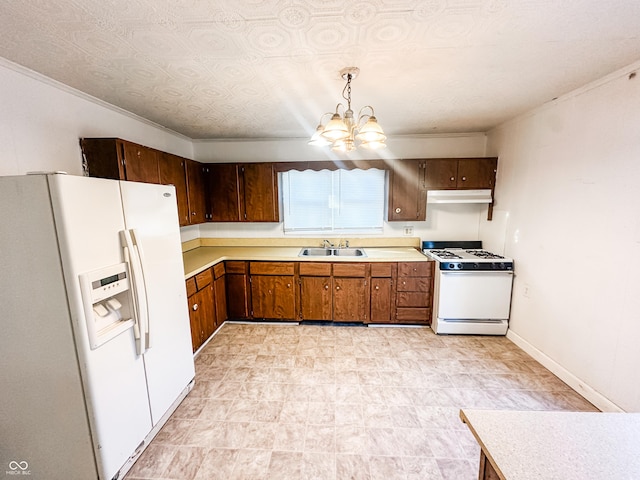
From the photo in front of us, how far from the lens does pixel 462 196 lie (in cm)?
329

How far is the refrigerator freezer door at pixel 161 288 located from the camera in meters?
1.69

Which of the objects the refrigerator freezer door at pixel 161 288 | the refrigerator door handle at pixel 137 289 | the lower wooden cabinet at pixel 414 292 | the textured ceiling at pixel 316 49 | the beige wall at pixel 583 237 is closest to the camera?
the textured ceiling at pixel 316 49

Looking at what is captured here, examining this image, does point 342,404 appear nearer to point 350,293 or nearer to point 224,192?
point 350,293

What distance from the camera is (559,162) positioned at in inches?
92.0

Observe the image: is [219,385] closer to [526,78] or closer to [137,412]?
[137,412]

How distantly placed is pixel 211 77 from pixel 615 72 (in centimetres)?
282

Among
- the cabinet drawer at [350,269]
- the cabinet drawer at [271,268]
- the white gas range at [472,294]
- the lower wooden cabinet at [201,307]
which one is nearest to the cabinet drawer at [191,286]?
the lower wooden cabinet at [201,307]

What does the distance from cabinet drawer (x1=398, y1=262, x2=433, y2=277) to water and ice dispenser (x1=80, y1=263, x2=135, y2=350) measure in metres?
2.63

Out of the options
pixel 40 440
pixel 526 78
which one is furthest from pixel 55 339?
pixel 526 78

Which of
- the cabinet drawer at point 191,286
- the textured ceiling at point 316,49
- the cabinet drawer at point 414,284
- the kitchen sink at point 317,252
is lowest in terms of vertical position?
the cabinet drawer at point 414,284

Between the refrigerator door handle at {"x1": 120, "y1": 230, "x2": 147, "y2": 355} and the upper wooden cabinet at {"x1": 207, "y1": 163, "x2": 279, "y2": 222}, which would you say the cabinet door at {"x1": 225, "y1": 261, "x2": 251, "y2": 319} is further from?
the refrigerator door handle at {"x1": 120, "y1": 230, "x2": 147, "y2": 355}

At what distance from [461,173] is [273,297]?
2807 millimetres

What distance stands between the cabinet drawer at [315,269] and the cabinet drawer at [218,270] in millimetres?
974

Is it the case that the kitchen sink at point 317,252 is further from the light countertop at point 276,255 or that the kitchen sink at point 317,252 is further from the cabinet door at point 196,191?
the cabinet door at point 196,191
